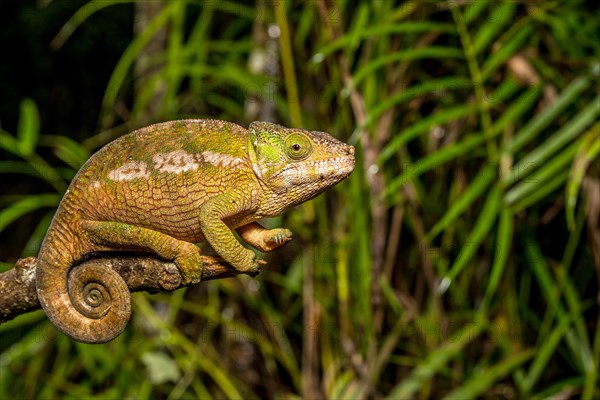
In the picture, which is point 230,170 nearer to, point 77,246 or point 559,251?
point 77,246

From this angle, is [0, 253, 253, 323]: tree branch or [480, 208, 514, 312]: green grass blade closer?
[0, 253, 253, 323]: tree branch

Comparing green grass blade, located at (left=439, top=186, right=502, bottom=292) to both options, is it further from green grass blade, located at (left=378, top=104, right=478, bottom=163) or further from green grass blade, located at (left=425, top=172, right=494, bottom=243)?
green grass blade, located at (left=378, top=104, right=478, bottom=163)

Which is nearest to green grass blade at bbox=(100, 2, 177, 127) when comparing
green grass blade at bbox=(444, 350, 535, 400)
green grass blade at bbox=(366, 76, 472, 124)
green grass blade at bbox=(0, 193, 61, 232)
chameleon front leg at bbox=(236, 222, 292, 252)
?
green grass blade at bbox=(0, 193, 61, 232)

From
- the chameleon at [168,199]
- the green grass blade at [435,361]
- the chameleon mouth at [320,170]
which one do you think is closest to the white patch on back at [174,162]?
the chameleon at [168,199]

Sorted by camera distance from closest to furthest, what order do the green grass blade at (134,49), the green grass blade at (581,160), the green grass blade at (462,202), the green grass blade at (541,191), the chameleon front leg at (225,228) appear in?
the chameleon front leg at (225,228) → the green grass blade at (581,160) → the green grass blade at (462,202) → the green grass blade at (541,191) → the green grass blade at (134,49)

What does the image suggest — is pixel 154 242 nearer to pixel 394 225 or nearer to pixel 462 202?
pixel 462 202

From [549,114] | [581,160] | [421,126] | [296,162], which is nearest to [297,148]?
[296,162]

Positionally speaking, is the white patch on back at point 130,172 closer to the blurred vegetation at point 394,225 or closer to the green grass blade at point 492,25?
the blurred vegetation at point 394,225
